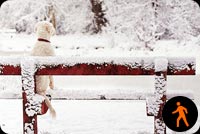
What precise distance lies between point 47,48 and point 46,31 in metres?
0.40

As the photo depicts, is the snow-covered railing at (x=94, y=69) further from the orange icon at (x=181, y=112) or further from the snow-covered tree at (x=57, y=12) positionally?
the snow-covered tree at (x=57, y=12)

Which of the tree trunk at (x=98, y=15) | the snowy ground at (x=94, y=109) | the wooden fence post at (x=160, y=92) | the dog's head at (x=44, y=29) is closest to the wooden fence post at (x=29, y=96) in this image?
the snowy ground at (x=94, y=109)

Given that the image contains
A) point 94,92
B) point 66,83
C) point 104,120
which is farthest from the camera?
point 66,83

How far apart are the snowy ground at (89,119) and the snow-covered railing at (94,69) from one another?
1.19 meters

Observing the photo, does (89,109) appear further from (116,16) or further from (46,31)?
(116,16)

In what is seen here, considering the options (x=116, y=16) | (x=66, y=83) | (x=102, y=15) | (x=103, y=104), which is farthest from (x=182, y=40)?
(x=103, y=104)

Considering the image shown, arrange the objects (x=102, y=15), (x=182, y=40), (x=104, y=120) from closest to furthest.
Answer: (x=104, y=120), (x=182, y=40), (x=102, y=15)

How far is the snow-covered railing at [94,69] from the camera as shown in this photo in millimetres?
3635

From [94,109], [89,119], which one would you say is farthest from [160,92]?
[94,109]

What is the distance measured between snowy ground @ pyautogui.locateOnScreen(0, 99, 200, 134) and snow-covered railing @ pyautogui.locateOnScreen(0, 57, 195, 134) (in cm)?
119

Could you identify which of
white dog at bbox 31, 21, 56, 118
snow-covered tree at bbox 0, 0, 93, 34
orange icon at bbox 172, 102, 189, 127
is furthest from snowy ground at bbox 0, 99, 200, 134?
snow-covered tree at bbox 0, 0, 93, 34

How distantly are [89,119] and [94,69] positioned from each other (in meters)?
2.29

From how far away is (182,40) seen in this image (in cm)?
2158

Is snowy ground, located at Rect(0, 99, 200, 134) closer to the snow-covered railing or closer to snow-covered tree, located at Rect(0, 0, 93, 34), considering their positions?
the snow-covered railing
